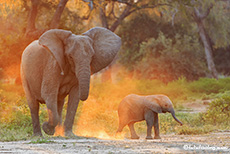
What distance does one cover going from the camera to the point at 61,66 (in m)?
6.79

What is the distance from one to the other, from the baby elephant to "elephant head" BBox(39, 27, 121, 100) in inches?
36.5

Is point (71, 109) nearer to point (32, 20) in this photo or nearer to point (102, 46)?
point (102, 46)

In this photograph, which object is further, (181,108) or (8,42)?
(8,42)

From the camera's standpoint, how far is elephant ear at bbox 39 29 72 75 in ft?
22.4

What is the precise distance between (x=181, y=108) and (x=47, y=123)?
27.4 ft

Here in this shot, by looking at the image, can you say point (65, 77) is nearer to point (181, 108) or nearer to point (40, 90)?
point (40, 90)

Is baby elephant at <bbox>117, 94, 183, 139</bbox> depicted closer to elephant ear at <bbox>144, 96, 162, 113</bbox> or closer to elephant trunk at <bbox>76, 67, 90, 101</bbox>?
elephant ear at <bbox>144, 96, 162, 113</bbox>

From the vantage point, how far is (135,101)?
7.52 m

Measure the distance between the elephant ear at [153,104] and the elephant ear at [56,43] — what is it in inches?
64.7

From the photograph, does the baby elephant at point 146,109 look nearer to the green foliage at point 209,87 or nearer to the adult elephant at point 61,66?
the adult elephant at point 61,66

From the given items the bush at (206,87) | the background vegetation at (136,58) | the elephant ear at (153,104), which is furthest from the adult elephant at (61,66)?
the bush at (206,87)

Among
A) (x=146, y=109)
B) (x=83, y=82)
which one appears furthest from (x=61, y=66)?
(x=146, y=109)

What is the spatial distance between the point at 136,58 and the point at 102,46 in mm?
22381

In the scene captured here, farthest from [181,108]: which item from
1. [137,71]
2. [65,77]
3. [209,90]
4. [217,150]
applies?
[137,71]
